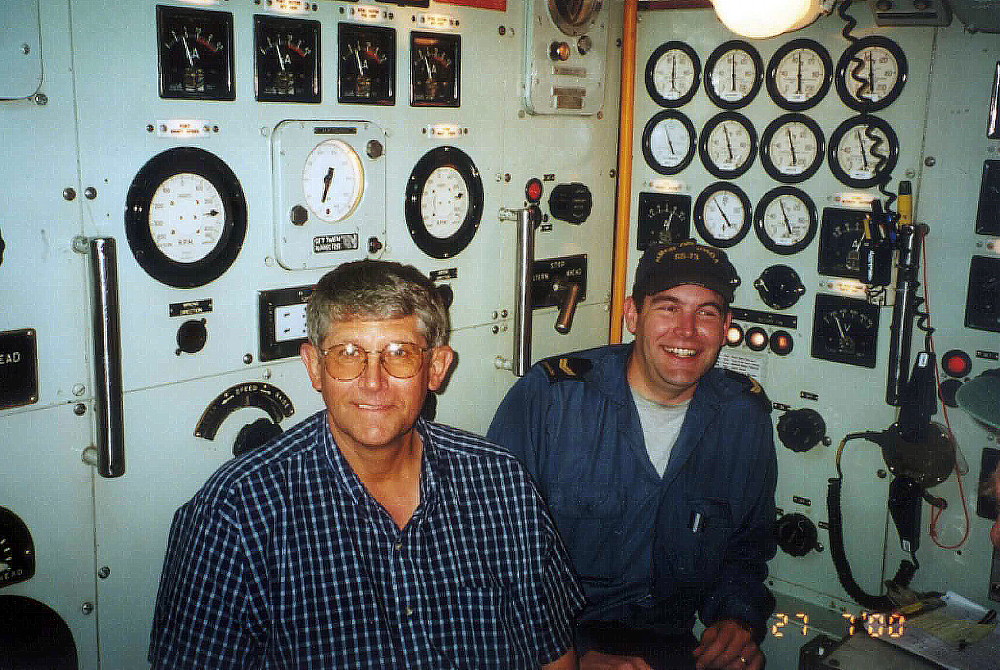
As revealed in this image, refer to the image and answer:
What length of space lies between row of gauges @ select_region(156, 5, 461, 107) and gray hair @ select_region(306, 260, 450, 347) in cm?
79

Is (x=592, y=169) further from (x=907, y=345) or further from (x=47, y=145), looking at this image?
(x=47, y=145)

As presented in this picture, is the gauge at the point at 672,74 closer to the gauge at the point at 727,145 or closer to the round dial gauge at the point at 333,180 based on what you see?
the gauge at the point at 727,145

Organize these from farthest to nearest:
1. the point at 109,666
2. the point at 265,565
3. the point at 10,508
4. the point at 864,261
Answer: the point at 864,261 → the point at 109,666 → the point at 10,508 → the point at 265,565

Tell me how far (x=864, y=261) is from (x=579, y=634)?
1645 millimetres

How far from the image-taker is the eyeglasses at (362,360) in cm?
200

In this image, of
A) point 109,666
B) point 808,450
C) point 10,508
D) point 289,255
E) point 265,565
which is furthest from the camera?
point 808,450

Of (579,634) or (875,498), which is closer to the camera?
(579,634)

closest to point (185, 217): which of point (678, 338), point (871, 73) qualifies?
point (678, 338)

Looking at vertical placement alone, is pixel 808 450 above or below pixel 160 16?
below

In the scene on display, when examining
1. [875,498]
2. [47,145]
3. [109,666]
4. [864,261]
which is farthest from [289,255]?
[875,498]

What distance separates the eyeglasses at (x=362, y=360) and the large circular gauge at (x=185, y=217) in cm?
70

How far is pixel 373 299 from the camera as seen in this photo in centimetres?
200

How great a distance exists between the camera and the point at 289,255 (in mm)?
2730

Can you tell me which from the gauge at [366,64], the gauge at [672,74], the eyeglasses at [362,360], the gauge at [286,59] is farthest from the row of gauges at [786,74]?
the eyeglasses at [362,360]
